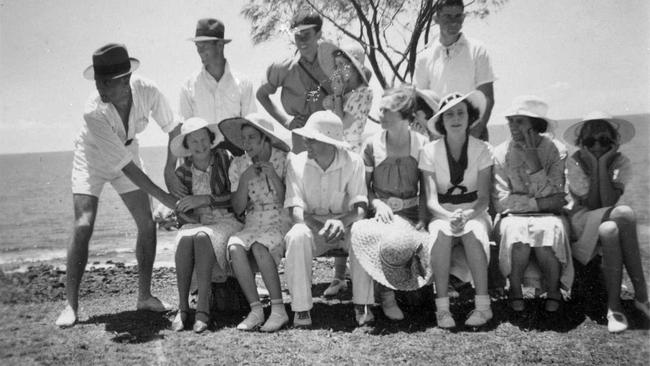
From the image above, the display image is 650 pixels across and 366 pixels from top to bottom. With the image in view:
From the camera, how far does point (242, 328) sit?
4.74 meters

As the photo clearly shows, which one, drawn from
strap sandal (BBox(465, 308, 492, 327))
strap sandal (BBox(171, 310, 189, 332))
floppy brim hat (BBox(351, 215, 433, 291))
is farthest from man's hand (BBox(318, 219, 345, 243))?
strap sandal (BBox(171, 310, 189, 332))

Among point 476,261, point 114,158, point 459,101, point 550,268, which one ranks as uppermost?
point 459,101

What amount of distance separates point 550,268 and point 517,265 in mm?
259

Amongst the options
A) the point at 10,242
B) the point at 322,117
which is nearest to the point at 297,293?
the point at 322,117

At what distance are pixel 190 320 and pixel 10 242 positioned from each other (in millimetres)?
18474

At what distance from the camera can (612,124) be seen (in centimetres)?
500

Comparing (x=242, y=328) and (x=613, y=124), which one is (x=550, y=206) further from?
(x=242, y=328)

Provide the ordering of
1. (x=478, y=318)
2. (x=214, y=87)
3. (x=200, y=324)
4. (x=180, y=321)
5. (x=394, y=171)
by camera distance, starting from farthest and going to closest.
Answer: (x=214, y=87) → (x=394, y=171) → (x=180, y=321) → (x=200, y=324) → (x=478, y=318)

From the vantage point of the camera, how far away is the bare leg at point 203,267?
4848 mm

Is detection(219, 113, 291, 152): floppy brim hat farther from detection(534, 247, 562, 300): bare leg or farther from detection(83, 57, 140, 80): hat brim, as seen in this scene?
detection(534, 247, 562, 300): bare leg

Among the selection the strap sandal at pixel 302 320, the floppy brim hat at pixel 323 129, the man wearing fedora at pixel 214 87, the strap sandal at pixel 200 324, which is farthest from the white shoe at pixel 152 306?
the floppy brim hat at pixel 323 129

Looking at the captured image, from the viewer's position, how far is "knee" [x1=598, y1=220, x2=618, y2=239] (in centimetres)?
465

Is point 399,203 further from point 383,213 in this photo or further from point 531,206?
point 531,206

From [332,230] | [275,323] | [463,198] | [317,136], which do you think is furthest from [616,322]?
[317,136]
